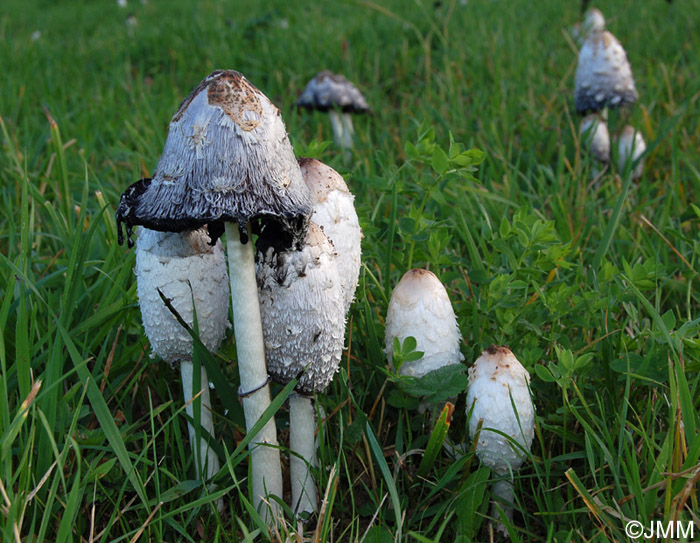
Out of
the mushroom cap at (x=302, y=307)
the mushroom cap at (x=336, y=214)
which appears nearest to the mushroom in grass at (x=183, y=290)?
the mushroom cap at (x=302, y=307)

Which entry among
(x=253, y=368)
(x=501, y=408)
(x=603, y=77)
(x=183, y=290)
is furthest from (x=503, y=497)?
(x=603, y=77)

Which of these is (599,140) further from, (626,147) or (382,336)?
(382,336)

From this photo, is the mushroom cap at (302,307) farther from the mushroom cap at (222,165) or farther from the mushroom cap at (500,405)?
the mushroom cap at (500,405)

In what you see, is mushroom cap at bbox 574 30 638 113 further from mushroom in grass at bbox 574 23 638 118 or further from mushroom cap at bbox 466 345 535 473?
mushroom cap at bbox 466 345 535 473

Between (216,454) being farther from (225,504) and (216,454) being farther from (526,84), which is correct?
(526,84)

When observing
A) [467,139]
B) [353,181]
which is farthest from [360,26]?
[353,181]
